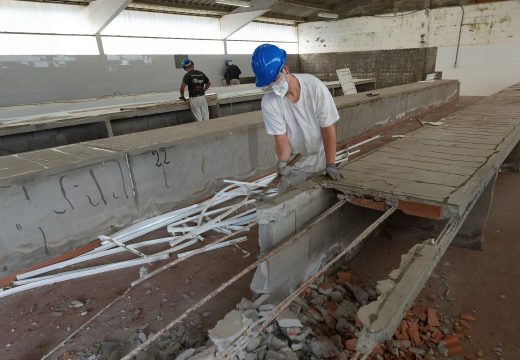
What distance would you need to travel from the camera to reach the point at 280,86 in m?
2.61

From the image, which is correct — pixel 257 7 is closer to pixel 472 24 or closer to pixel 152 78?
pixel 152 78

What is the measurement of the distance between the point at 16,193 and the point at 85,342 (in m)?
1.52

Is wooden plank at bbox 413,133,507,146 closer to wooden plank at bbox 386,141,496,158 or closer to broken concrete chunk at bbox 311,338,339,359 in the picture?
wooden plank at bbox 386,141,496,158

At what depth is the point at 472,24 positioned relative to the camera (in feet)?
45.0

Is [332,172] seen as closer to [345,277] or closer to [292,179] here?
[292,179]

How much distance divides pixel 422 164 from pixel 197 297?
2.46 m

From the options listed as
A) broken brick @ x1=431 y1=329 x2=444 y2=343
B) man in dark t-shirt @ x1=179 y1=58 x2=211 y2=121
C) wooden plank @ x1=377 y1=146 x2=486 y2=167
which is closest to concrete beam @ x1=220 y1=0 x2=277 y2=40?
man in dark t-shirt @ x1=179 y1=58 x2=211 y2=121

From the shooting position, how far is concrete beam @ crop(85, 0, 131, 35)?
9234 mm

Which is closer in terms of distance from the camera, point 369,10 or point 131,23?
point 131,23

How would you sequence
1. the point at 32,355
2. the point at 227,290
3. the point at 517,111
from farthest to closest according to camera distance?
the point at 517,111
the point at 227,290
the point at 32,355

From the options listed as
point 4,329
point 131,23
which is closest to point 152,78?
point 131,23

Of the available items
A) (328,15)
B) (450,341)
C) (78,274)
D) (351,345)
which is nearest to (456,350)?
(450,341)

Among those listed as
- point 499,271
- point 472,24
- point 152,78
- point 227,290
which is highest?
point 472,24

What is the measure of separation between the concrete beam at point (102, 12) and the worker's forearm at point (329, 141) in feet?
29.3
